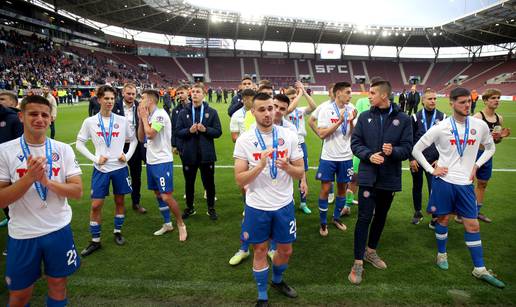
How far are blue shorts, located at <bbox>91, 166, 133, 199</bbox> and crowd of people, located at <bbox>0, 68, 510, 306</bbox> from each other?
0.05 feet

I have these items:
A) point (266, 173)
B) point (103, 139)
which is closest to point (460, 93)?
point (266, 173)

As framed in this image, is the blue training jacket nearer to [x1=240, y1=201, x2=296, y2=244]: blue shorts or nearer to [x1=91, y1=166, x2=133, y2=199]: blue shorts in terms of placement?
[x1=240, y1=201, x2=296, y2=244]: blue shorts

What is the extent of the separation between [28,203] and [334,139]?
4.13 meters

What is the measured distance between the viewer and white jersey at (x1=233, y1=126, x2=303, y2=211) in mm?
3049

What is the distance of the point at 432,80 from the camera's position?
61406 mm

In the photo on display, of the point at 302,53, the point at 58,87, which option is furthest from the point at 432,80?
the point at 58,87

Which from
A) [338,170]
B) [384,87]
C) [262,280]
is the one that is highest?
[384,87]

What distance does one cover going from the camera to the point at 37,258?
2.55 metres

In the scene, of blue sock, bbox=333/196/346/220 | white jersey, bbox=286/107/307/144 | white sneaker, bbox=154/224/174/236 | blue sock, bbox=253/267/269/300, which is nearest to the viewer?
blue sock, bbox=253/267/269/300

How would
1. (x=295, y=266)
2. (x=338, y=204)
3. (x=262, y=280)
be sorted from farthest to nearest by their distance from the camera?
1. (x=338, y=204)
2. (x=295, y=266)
3. (x=262, y=280)

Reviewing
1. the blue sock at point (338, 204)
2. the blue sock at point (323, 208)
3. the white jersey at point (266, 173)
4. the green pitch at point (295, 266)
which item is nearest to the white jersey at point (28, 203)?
the green pitch at point (295, 266)

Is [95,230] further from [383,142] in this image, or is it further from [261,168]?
[383,142]

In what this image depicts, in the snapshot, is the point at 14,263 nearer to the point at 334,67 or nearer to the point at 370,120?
the point at 370,120

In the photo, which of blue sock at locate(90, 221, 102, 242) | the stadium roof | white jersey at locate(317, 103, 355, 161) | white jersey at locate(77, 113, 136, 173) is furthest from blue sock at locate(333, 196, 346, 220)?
the stadium roof
